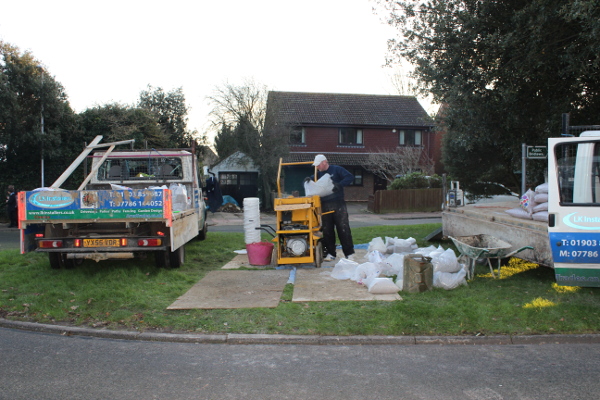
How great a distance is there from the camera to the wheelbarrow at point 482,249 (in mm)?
7336

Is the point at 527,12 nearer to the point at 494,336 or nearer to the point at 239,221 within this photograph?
the point at 494,336

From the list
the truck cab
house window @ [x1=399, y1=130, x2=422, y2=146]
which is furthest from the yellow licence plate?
house window @ [x1=399, y1=130, x2=422, y2=146]

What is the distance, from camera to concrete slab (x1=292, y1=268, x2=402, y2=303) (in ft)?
22.1

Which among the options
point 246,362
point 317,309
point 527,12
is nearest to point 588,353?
point 317,309

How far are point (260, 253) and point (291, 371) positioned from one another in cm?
481

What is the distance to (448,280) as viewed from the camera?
7.07 m

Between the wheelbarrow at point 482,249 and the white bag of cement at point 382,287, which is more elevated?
the wheelbarrow at point 482,249

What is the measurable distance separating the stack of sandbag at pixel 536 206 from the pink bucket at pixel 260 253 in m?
4.25

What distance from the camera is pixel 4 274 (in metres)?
8.52

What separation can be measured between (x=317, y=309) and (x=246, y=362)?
5.53 ft

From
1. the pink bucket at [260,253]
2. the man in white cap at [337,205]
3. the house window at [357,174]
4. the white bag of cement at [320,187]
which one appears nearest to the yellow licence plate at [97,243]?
the pink bucket at [260,253]

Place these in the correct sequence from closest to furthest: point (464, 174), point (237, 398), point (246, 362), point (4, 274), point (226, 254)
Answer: point (237, 398) < point (246, 362) < point (4, 274) < point (226, 254) < point (464, 174)

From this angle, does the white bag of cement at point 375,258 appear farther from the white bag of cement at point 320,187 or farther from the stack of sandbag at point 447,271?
the white bag of cement at point 320,187

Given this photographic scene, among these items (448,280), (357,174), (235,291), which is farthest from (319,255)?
(357,174)
